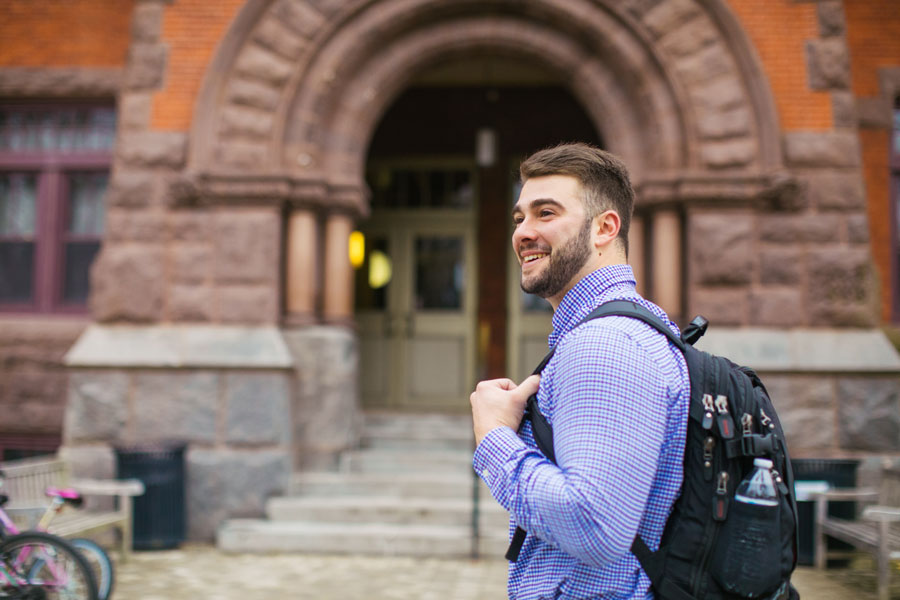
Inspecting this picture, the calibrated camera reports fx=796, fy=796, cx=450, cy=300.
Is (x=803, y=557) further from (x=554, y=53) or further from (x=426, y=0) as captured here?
(x=426, y=0)

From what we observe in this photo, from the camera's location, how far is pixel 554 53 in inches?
307

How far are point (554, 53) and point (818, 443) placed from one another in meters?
4.36

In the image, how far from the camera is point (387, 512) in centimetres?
694

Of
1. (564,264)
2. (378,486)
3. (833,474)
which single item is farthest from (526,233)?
(378,486)

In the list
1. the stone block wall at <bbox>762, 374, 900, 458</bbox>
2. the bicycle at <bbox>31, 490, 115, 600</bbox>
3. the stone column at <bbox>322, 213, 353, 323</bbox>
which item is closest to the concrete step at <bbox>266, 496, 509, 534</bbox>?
the stone column at <bbox>322, 213, 353, 323</bbox>

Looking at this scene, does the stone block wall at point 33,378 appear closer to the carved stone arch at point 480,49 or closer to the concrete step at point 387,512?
the carved stone arch at point 480,49

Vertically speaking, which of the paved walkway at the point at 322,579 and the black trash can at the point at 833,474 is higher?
the black trash can at the point at 833,474

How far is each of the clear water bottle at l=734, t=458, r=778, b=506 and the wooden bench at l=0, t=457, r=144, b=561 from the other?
5302mm

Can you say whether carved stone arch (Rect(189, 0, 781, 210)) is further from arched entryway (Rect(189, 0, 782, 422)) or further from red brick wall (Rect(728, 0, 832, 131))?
red brick wall (Rect(728, 0, 832, 131))

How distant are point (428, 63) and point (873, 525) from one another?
5.75m

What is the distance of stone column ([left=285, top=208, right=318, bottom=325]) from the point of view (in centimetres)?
762

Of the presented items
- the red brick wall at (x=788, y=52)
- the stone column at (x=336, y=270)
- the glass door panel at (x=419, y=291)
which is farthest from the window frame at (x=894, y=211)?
the stone column at (x=336, y=270)

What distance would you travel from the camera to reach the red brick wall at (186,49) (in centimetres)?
763

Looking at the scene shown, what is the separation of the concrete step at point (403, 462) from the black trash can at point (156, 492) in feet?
4.93
